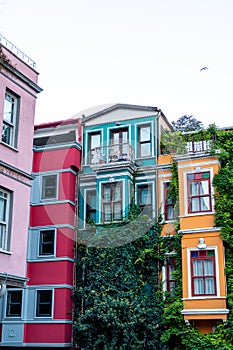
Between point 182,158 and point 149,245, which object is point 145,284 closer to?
point 149,245

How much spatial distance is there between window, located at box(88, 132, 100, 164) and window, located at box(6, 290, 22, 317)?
259 inches

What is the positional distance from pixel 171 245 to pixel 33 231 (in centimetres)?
621

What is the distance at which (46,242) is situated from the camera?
22953 mm

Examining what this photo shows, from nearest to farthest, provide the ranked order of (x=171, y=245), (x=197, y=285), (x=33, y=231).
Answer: (x=197, y=285), (x=171, y=245), (x=33, y=231)

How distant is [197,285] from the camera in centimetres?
1994

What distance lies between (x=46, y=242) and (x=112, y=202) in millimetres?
3402

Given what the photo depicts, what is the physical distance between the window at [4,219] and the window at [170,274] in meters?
9.33

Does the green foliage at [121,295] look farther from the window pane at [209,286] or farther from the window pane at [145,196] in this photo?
the window pane at [209,286]

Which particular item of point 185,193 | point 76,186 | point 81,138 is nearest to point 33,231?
point 76,186

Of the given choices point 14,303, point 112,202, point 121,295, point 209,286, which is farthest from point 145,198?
point 14,303

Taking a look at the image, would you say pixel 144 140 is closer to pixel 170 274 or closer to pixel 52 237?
pixel 52 237

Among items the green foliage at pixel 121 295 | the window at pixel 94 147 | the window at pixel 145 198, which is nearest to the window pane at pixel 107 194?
the window at pixel 145 198

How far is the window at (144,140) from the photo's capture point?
2342 centimetres

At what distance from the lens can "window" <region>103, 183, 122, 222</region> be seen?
2230cm
